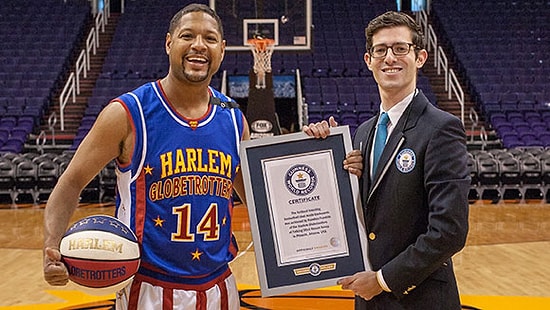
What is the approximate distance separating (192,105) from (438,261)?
1.00 metres

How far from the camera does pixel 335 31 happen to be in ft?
58.3

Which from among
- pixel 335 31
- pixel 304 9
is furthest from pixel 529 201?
pixel 335 31

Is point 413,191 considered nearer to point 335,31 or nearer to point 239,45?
point 239,45

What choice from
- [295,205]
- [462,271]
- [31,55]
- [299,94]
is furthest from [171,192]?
[31,55]

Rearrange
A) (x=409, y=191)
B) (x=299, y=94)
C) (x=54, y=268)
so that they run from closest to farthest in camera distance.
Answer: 1. (x=54, y=268)
2. (x=409, y=191)
3. (x=299, y=94)

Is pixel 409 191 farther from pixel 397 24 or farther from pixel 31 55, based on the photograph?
pixel 31 55

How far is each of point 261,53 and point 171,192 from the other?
9.50 m

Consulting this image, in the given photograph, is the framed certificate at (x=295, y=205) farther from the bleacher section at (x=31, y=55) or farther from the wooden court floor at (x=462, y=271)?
the bleacher section at (x=31, y=55)

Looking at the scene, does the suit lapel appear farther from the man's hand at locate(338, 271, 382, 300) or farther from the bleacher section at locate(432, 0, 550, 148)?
the bleacher section at locate(432, 0, 550, 148)

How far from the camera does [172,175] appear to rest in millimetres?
2256

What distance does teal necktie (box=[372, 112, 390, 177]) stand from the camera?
2256mm

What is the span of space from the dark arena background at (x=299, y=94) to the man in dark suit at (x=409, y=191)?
278 centimetres

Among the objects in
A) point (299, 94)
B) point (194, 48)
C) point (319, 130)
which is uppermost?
point (299, 94)

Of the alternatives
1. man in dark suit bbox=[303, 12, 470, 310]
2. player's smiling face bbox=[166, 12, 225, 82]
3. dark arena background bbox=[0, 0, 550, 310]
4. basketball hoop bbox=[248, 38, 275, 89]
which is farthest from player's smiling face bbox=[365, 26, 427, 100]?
basketball hoop bbox=[248, 38, 275, 89]
